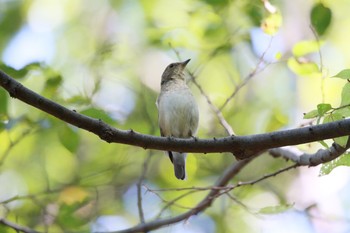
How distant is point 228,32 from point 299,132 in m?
2.44

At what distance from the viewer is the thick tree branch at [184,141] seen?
2627mm

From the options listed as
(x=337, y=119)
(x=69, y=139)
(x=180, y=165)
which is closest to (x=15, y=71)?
(x=69, y=139)

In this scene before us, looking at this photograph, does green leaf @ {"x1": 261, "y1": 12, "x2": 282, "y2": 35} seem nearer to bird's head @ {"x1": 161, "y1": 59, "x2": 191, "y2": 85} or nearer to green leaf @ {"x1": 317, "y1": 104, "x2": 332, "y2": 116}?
green leaf @ {"x1": 317, "y1": 104, "x2": 332, "y2": 116}

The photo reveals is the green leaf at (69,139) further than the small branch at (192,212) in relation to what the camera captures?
No

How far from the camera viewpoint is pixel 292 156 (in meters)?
4.01

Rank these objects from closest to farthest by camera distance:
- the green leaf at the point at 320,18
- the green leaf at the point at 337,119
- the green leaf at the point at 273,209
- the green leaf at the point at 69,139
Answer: the green leaf at the point at 337,119, the green leaf at the point at 273,209, the green leaf at the point at 69,139, the green leaf at the point at 320,18

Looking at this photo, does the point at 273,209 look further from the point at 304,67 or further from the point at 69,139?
the point at 69,139

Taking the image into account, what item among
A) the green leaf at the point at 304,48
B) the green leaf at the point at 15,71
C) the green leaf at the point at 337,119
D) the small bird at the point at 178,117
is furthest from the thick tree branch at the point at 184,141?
the small bird at the point at 178,117

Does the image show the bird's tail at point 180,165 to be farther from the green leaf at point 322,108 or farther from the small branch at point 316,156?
the green leaf at point 322,108

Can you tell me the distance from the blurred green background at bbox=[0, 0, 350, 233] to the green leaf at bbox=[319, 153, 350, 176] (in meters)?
0.48

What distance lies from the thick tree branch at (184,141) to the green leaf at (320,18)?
1279mm

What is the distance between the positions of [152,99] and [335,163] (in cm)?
308

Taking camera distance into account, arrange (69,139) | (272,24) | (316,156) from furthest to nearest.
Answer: (272,24) → (69,139) → (316,156)

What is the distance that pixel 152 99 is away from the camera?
19.3 feet
